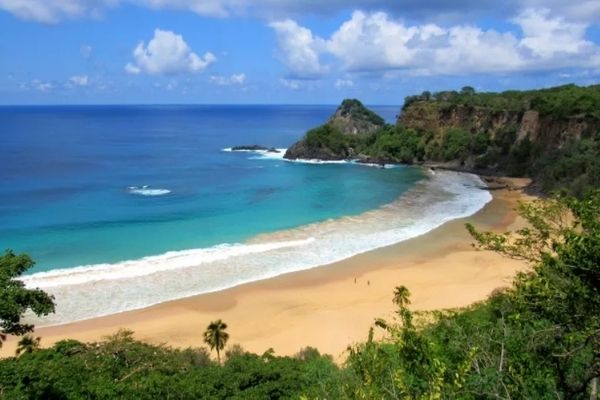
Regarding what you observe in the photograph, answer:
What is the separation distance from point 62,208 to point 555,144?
55.6 m

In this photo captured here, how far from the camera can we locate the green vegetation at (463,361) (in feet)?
22.6

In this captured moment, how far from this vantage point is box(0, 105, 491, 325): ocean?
3062 cm

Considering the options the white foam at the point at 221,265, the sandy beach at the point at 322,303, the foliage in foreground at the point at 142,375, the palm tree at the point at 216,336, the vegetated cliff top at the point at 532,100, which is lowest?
the sandy beach at the point at 322,303

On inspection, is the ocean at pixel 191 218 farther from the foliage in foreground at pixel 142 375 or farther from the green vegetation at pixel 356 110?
the green vegetation at pixel 356 110

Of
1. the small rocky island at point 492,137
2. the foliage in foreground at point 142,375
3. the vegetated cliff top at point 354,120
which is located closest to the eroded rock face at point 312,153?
the small rocky island at point 492,137

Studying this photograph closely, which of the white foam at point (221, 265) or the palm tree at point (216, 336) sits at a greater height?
the palm tree at point (216, 336)

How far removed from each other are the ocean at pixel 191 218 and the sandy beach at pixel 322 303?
142 cm

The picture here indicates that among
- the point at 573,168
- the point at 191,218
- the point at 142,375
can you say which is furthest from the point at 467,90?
the point at 142,375

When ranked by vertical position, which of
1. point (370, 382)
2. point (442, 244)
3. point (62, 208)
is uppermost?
point (370, 382)

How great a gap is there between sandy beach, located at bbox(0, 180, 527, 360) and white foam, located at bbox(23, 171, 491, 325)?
1.22 metres

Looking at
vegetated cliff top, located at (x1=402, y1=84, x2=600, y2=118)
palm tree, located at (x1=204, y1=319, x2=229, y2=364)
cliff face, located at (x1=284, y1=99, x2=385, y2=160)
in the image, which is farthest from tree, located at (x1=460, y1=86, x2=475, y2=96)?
palm tree, located at (x1=204, y1=319, x2=229, y2=364)

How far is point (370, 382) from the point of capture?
6020mm

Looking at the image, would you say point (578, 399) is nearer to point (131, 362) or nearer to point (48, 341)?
point (131, 362)

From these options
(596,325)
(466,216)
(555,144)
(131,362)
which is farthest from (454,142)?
(596,325)
